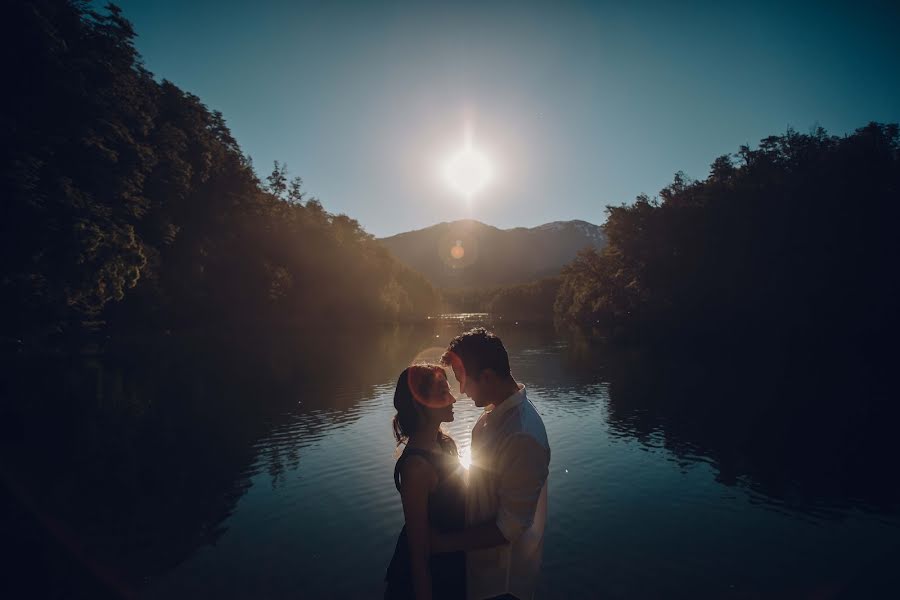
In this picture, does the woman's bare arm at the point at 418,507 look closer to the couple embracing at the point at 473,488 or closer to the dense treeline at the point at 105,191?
the couple embracing at the point at 473,488

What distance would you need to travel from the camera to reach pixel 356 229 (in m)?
117

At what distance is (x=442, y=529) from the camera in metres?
3.36

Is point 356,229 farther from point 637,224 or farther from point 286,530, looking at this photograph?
point 286,530

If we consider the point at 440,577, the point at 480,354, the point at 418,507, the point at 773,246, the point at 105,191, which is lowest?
the point at 440,577

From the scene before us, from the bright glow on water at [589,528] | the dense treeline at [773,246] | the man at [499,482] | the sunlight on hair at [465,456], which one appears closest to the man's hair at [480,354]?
the man at [499,482]

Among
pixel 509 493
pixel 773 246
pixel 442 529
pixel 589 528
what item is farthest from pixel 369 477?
pixel 773 246

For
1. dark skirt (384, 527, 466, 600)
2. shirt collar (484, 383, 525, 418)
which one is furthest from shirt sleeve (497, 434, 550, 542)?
dark skirt (384, 527, 466, 600)

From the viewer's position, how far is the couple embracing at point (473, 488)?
321 centimetres

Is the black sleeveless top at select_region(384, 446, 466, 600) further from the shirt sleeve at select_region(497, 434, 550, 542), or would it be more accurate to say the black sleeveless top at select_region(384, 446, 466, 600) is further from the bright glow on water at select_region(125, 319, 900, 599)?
the bright glow on water at select_region(125, 319, 900, 599)

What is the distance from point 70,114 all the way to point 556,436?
35386mm

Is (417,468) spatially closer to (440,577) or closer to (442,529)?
(442,529)

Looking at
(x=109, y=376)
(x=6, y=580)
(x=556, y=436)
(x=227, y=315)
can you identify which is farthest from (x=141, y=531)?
(x=227, y=315)

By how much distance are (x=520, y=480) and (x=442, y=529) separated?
68 cm

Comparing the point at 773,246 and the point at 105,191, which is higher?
the point at 105,191
